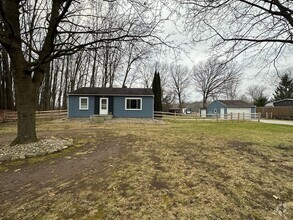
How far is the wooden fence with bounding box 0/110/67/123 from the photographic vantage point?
17417mm

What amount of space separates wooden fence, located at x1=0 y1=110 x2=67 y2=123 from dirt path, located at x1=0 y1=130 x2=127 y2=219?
48.2 feet

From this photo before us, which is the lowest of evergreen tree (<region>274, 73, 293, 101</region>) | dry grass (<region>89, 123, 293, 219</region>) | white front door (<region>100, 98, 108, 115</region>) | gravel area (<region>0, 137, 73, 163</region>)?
dry grass (<region>89, 123, 293, 219</region>)

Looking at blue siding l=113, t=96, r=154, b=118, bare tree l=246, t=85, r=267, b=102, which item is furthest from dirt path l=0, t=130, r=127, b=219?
bare tree l=246, t=85, r=267, b=102

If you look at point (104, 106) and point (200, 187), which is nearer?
point (200, 187)

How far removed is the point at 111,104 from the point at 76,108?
3530mm

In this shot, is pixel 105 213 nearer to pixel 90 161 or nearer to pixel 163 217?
pixel 163 217

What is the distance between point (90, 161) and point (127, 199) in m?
2.47

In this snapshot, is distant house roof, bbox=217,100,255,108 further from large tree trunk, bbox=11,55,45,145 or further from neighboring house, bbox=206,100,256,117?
large tree trunk, bbox=11,55,45,145

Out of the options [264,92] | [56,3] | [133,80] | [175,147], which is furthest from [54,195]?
[264,92]

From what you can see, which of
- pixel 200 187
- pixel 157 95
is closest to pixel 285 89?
pixel 157 95

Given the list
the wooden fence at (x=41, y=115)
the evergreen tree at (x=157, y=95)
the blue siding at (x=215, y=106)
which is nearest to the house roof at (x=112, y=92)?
the wooden fence at (x=41, y=115)

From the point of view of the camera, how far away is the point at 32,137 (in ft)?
22.4

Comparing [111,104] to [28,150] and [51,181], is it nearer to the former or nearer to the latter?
[28,150]

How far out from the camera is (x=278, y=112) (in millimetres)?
31625
